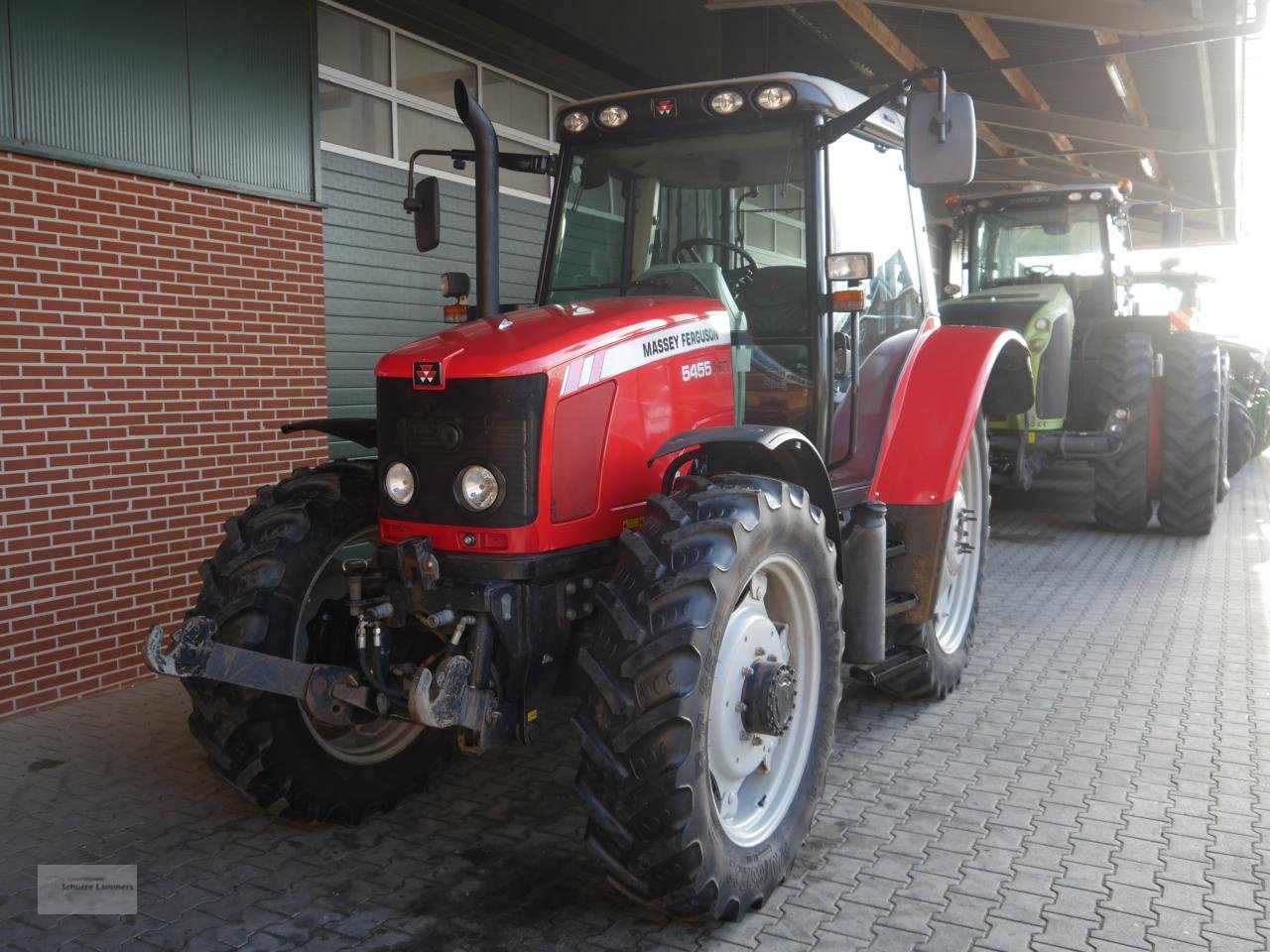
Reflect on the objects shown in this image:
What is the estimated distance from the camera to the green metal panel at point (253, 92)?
17.6ft

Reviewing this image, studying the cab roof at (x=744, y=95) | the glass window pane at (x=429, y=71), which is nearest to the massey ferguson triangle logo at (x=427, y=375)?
the cab roof at (x=744, y=95)

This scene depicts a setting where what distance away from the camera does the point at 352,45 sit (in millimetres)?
6434

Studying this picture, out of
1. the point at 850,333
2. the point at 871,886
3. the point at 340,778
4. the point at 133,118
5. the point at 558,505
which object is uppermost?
the point at 133,118

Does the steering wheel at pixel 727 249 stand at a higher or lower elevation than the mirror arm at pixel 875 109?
lower

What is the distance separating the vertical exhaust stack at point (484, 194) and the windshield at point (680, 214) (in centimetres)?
31

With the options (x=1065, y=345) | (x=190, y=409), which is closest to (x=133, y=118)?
(x=190, y=409)

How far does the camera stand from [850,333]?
12.8ft

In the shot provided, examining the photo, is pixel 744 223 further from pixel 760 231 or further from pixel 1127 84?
pixel 1127 84

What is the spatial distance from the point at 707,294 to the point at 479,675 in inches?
60.8

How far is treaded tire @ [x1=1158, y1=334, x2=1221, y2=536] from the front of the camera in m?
8.02

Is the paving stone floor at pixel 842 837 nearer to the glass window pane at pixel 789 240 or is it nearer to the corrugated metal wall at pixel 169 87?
the glass window pane at pixel 789 240

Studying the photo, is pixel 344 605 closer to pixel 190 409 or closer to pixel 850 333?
pixel 850 333

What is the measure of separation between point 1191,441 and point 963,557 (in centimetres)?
396

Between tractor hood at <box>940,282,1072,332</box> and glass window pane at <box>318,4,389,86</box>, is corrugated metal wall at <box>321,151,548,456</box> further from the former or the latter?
tractor hood at <box>940,282,1072,332</box>
